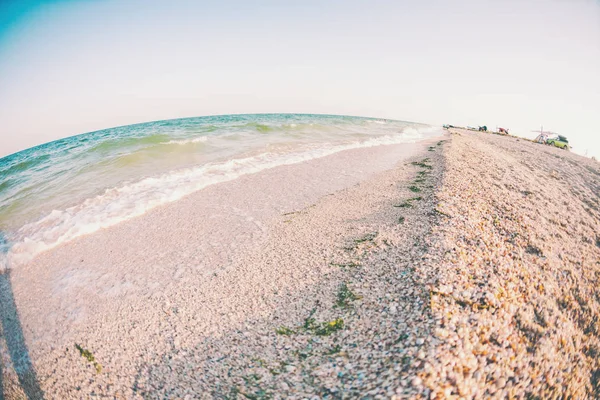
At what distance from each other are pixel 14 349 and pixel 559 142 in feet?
139

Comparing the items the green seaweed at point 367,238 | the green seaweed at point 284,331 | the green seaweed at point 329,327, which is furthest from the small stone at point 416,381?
the green seaweed at point 367,238

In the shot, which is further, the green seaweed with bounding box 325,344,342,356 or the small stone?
the green seaweed with bounding box 325,344,342,356

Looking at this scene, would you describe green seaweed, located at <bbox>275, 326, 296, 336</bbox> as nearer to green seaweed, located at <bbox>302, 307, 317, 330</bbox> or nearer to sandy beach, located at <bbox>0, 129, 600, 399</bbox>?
sandy beach, located at <bbox>0, 129, 600, 399</bbox>

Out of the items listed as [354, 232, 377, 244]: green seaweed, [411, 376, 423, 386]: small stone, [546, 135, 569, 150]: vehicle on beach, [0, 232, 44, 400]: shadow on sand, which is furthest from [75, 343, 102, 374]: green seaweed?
[546, 135, 569, 150]: vehicle on beach

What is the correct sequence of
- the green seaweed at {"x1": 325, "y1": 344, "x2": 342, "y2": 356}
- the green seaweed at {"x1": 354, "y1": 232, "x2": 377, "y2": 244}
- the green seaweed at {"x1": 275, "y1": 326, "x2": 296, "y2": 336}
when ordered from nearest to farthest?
the green seaweed at {"x1": 325, "y1": 344, "x2": 342, "y2": 356} → the green seaweed at {"x1": 275, "y1": 326, "x2": 296, "y2": 336} → the green seaweed at {"x1": 354, "y1": 232, "x2": 377, "y2": 244}

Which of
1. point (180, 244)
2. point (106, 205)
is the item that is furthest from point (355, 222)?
point (106, 205)

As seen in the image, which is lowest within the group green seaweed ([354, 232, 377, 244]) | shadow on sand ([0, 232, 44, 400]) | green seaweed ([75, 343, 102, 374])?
shadow on sand ([0, 232, 44, 400])

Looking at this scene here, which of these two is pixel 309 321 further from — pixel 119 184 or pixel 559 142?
pixel 559 142

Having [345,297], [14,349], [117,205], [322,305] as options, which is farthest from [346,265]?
[117,205]

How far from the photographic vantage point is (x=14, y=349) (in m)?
3.78

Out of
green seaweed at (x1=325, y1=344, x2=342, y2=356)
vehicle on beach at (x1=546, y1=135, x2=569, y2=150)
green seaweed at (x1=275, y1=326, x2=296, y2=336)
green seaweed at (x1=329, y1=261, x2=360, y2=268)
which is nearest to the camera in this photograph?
green seaweed at (x1=325, y1=344, x2=342, y2=356)

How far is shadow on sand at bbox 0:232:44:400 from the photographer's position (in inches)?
126

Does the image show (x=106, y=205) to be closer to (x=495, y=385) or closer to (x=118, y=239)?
(x=118, y=239)

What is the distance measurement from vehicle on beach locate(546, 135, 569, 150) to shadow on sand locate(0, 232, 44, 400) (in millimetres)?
40966
